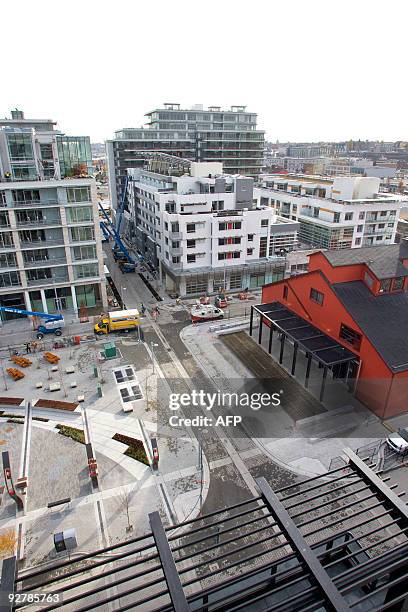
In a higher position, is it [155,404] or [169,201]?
[169,201]

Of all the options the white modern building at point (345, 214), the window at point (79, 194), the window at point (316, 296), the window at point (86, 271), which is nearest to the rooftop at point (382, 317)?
the window at point (316, 296)

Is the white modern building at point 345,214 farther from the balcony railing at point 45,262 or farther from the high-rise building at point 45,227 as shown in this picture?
the balcony railing at point 45,262

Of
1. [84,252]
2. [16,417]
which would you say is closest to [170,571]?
[16,417]

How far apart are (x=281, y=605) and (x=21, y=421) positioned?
27.5 m

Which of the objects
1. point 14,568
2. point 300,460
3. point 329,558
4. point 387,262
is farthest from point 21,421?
point 387,262

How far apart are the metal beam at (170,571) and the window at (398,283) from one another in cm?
3122

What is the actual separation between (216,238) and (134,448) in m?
32.3

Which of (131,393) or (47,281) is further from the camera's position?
(47,281)

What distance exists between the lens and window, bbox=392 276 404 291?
111 feet

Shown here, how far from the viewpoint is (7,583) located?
768 cm

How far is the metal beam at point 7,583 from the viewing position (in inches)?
286

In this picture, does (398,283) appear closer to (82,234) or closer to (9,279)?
(82,234)

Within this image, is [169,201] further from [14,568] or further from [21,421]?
[14,568]

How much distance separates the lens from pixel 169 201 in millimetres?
54969
